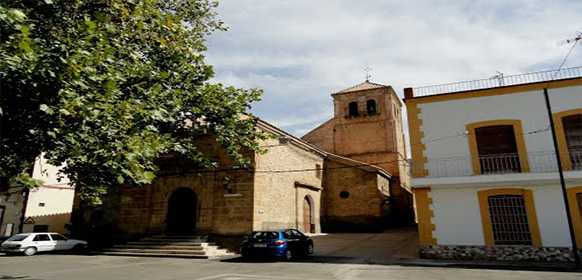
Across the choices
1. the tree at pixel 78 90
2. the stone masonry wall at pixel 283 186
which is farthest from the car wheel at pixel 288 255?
the tree at pixel 78 90

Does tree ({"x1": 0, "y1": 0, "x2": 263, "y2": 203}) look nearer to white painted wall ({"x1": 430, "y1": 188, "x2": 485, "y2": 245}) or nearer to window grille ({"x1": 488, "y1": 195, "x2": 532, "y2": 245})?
white painted wall ({"x1": 430, "y1": 188, "x2": 485, "y2": 245})

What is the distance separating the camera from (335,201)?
23.9m

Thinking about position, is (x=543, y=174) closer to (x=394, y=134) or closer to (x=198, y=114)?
(x=198, y=114)

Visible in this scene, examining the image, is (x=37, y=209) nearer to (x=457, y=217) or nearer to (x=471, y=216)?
(x=457, y=217)

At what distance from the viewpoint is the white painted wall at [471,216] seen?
11.1 metres

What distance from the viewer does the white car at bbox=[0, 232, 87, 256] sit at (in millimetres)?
15773

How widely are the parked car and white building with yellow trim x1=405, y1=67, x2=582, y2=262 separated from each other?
4.46 metres

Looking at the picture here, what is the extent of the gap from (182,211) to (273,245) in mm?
7529

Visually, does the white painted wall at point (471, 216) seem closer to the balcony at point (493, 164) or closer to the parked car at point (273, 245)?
the balcony at point (493, 164)

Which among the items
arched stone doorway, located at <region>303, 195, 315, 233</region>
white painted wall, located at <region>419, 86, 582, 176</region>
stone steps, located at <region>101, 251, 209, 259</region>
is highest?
white painted wall, located at <region>419, 86, 582, 176</region>

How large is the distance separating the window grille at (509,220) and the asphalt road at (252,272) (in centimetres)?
225

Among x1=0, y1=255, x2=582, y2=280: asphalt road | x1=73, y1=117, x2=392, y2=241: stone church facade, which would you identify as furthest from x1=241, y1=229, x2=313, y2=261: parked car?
x1=73, y1=117, x2=392, y2=241: stone church facade

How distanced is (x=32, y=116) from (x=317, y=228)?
59.1ft

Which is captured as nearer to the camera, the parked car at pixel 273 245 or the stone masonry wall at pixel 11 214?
the parked car at pixel 273 245
